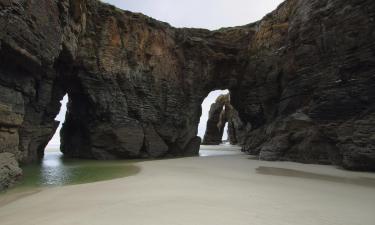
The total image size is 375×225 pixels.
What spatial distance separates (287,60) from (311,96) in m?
5.48

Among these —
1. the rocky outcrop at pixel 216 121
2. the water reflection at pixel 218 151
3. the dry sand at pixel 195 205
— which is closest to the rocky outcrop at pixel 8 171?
the dry sand at pixel 195 205

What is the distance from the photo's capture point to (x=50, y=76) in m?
17.3

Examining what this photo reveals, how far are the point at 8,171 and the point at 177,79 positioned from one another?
61.9 ft

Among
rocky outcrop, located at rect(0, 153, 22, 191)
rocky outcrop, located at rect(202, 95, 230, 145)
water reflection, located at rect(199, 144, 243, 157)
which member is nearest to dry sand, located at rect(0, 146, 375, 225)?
rocky outcrop, located at rect(0, 153, 22, 191)

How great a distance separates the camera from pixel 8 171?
9.16 m

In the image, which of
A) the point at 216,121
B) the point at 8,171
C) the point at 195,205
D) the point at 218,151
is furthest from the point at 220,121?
the point at 195,205

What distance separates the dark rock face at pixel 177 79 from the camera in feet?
40.1

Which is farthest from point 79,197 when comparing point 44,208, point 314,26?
point 314,26

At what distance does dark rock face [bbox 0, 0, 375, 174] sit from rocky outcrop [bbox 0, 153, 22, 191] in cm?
53

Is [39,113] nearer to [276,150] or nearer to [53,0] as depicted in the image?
[53,0]

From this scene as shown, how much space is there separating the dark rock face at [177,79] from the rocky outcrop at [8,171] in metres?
0.53

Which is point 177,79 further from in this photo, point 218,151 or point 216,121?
point 216,121

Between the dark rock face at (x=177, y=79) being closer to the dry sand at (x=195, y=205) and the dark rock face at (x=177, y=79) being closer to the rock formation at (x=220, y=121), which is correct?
the dry sand at (x=195, y=205)

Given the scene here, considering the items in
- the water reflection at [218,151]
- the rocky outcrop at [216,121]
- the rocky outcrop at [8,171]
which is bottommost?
the water reflection at [218,151]
